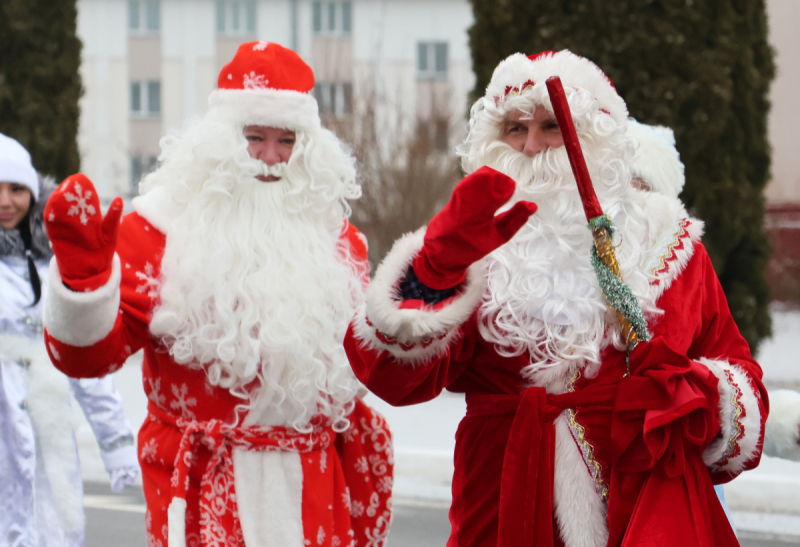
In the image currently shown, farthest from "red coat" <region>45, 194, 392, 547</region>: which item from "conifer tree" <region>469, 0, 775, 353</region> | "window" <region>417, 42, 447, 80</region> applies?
"window" <region>417, 42, 447, 80</region>

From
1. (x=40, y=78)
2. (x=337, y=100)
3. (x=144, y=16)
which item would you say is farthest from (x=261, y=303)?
(x=144, y=16)

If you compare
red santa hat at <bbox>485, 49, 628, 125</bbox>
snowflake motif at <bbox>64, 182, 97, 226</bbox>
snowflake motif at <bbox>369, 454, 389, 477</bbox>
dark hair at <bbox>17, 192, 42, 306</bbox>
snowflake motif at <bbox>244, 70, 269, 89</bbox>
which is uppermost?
red santa hat at <bbox>485, 49, 628, 125</bbox>

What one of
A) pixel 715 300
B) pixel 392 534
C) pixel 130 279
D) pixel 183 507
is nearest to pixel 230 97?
pixel 130 279

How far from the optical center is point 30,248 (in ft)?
13.8

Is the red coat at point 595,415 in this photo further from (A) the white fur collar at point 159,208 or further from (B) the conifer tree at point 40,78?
(B) the conifer tree at point 40,78

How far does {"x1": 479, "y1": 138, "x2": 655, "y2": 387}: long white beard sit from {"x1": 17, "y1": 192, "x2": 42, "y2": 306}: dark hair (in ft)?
7.33

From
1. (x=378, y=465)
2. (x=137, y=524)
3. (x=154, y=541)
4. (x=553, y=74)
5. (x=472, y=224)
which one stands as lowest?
(x=137, y=524)

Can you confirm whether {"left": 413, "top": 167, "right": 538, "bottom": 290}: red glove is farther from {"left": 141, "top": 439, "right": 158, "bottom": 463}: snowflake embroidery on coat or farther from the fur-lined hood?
the fur-lined hood

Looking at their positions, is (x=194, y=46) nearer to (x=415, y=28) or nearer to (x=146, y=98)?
(x=146, y=98)

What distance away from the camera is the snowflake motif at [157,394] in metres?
3.11

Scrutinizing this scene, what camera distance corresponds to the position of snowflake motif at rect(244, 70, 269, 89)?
11.6 feet

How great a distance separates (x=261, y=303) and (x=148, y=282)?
347mm

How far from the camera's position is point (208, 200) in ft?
10.9

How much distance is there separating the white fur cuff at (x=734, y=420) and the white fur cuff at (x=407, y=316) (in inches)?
25.5
